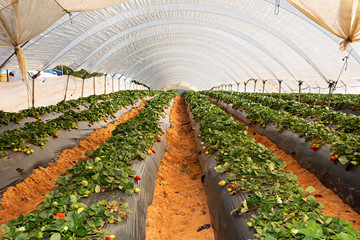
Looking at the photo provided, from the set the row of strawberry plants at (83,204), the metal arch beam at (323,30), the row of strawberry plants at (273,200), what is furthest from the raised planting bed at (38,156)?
the metal arch beam at (323,30)

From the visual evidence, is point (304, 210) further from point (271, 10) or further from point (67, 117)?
point (271, 10)

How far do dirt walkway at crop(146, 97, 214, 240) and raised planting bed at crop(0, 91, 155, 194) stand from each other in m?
2.88

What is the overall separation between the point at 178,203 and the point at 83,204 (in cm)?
255

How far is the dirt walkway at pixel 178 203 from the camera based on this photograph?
147 inches

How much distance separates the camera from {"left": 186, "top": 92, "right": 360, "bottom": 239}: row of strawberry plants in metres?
2.07

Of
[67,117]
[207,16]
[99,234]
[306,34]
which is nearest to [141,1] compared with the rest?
[207,16]

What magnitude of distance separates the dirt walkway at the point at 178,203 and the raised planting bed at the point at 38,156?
2877mm

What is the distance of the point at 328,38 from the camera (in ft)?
33.3

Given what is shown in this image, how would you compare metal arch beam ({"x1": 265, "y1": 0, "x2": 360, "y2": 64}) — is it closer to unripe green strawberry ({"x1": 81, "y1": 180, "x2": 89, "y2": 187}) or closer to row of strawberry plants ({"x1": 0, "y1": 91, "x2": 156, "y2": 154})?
row of strawberry plants ({"x1": 0, "y1": 91, "x2": 156, "y2": 154})

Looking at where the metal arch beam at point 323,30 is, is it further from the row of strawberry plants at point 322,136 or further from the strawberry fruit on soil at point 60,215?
the strawberry fruit on soil at point 60,215

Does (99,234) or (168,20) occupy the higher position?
(168,20)

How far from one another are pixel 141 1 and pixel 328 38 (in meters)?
8.88

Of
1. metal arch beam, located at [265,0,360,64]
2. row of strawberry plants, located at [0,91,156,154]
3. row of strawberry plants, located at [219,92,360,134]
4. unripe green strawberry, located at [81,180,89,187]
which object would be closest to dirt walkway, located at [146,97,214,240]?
unripe green strawberry, located at [81,180,89,187]

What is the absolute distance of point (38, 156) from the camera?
5410 millimetres
